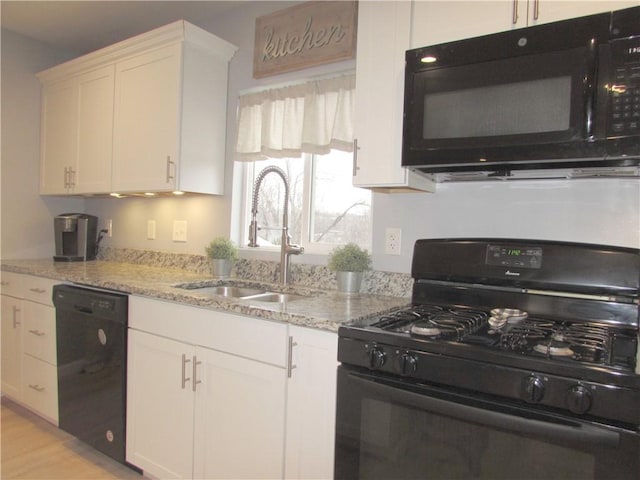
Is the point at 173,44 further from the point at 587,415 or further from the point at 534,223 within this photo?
the point at 587,415

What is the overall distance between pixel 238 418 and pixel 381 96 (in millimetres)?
1290

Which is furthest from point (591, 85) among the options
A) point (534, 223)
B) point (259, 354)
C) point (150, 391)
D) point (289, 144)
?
point (150, 391)

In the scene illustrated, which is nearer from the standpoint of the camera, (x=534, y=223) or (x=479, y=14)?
(x=479, y=14)

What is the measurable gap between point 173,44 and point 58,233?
63.6 inches

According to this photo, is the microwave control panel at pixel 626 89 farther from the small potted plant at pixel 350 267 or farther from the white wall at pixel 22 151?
the white wall at pixel 22 151

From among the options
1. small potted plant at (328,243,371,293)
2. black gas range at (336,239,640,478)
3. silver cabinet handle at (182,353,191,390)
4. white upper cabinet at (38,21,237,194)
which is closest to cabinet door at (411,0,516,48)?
black gas range at (336,239,640,478)

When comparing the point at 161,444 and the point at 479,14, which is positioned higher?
the point at 479,14

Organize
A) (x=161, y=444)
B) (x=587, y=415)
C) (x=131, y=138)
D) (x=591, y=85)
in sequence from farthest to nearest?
(x=131, y=138) < (x=161, y=444) < (x=591, y=85) < (x=587, y=415)

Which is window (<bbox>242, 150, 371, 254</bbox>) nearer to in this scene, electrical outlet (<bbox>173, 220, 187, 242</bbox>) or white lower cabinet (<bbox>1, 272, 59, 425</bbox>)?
electrical outlet (<bbox>173, 220, 187, 242</bbox>)

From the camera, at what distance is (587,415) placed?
0.96 m

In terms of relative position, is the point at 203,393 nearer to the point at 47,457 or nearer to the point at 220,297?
the point at 220,297

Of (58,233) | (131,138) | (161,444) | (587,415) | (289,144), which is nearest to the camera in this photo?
(587,415)

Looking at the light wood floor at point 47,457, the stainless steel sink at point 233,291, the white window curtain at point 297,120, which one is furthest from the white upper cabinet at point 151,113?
the light wood floor at point 47,457

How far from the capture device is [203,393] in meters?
1.71
